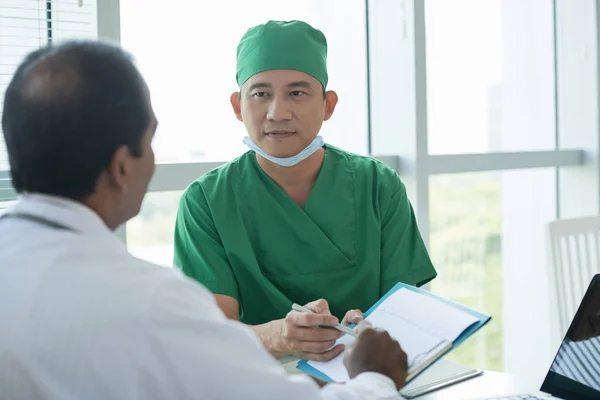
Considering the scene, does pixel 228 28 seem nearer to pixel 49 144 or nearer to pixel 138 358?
pixel 49 144

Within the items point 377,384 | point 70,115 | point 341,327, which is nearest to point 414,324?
point 341,327

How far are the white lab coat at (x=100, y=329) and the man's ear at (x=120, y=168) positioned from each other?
0.24 feet

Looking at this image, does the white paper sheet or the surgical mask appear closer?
the white paper sheet

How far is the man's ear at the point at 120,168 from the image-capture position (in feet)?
2.70

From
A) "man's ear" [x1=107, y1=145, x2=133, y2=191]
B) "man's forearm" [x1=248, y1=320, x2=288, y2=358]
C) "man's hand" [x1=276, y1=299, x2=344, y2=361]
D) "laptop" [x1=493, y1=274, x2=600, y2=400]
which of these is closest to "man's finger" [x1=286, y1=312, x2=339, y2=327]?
"man's hand" [x1=276, y1=299, x2=344, y2=361]

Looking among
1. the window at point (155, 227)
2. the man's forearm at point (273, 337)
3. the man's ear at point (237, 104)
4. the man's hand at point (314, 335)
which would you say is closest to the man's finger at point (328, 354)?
the man's hand at point (314, 335)

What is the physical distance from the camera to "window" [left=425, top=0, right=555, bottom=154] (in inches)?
108

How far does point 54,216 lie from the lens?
79cm

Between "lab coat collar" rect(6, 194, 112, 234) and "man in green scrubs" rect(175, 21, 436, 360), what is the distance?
0.86 metres

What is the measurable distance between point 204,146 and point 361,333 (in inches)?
51.0

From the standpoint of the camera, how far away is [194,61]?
7.29ft

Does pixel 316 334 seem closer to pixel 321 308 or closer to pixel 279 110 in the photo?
pixel 321 308

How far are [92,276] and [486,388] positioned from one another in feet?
2.89

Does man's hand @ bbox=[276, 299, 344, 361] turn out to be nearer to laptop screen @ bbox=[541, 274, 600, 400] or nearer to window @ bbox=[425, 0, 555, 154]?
laptop screen @ bbox=[541, 274, 600, 400]
